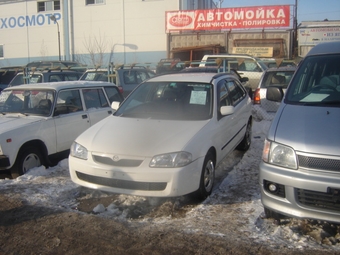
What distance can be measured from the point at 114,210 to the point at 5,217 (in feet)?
4.23

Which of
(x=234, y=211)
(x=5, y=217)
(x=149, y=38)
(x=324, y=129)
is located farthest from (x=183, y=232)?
(x=149, y=38)

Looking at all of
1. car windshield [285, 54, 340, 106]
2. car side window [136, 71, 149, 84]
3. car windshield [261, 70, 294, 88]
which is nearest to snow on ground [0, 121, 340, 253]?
car windshield [285, 54, 340, 106]

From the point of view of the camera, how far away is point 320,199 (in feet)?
11.8

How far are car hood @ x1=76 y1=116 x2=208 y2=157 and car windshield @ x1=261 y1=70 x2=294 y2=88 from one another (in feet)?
17.2

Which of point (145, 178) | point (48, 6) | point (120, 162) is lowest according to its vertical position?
point (145, 178)

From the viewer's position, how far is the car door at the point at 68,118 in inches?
263

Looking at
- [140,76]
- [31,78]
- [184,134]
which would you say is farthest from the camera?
[140,76]

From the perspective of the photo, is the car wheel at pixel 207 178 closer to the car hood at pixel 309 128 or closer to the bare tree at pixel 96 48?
the car hood at pixel 309 128

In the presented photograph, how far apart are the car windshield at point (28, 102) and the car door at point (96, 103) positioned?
0.78 meters

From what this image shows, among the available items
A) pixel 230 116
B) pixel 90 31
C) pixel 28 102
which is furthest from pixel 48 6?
pixel 230 116

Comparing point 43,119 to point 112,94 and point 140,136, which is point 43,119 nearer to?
point 112,94

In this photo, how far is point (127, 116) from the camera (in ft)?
19.0

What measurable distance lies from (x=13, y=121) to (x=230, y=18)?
21.5 metres

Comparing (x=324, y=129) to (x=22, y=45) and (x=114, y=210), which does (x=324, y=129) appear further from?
(x=22, y=45)
